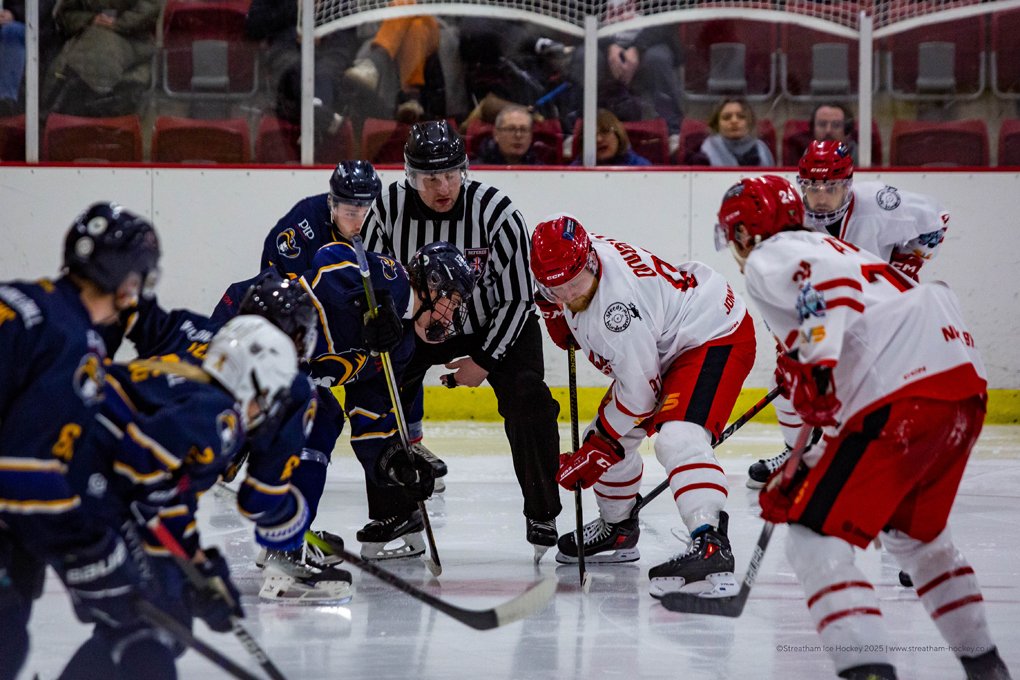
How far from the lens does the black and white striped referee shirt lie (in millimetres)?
3799

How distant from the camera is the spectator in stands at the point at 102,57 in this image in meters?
5.89

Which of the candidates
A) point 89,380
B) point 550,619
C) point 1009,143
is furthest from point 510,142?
point 89,380

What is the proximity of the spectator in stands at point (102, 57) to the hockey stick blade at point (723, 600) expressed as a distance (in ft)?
13.4

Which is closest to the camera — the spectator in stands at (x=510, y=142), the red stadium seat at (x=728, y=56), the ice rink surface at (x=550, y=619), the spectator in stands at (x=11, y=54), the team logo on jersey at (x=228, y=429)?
the team logo on jersey at (x=228, y=429)

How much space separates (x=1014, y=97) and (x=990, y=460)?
2.13 metres

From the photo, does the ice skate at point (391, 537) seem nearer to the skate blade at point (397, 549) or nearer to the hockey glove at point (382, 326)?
the skate blade at point (397, 549)

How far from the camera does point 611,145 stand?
5961 mm

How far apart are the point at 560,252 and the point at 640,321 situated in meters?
0.26

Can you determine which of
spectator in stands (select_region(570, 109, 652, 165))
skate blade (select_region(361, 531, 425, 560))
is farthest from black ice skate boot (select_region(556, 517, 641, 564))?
spectator in stands (select_region(570, 109, 652, 165))

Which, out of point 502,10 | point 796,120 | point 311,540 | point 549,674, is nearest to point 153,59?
point 502,10

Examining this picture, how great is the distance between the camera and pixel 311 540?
113 inches

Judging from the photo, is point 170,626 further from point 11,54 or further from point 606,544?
point 11,54

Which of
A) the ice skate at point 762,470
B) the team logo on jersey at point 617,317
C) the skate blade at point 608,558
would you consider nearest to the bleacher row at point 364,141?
the ice skate at point 762,470

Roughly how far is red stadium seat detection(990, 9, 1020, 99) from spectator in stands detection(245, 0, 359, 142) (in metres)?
3.11
